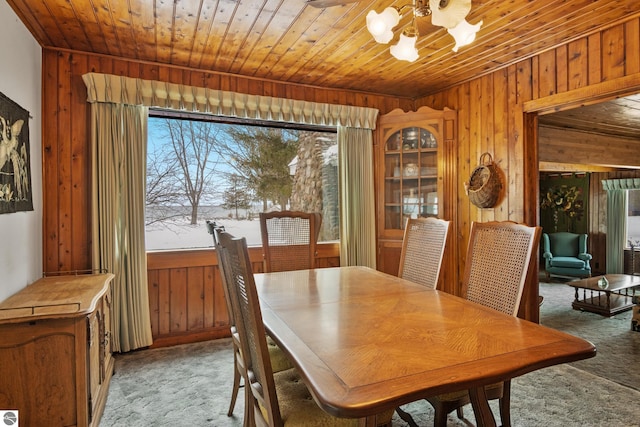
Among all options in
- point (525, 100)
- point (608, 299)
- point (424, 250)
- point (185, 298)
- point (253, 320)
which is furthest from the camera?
point (608, 299)

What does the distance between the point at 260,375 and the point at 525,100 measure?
3163mm

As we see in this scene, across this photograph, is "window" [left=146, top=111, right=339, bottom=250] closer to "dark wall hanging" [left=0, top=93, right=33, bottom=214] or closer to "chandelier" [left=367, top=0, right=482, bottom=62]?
"dark wall hanging" [left=0, top=93, right=33, bottom=214]

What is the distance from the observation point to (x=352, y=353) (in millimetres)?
1124

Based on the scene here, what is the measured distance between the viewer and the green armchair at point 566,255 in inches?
255

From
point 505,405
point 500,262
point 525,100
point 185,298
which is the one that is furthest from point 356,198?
point 505,405

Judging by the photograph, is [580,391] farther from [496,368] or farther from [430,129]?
[430,129]

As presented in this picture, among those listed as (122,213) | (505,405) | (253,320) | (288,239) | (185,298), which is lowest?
(505,405)

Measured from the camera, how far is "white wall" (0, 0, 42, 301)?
204 centimetres

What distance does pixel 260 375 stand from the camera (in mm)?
1205

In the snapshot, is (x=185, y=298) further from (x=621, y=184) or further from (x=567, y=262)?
(x=621, y=184)

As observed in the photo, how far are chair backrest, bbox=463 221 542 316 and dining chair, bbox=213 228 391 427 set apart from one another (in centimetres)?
97

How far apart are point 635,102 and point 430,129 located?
2.12m

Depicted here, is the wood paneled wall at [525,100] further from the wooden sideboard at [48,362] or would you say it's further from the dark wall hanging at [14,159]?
the dark wall hanging at [14,159]

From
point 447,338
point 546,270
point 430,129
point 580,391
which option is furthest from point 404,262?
point 546,270
